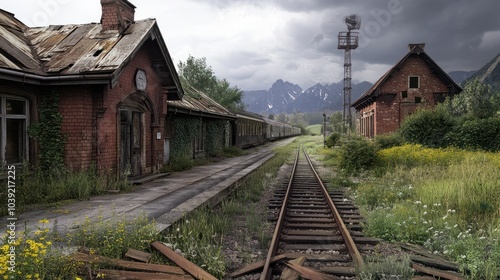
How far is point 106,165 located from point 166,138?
5.59 meters

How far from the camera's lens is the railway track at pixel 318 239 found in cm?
421

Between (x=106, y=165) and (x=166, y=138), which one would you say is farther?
(x=166, y=138)

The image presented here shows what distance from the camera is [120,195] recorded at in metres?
8.67

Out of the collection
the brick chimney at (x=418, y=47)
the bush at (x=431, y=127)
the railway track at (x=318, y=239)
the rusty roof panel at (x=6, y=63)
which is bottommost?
the railway track at (x=318, y=239)

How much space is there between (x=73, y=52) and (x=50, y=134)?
261 centimetres

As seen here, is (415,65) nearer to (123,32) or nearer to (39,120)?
(123,32)

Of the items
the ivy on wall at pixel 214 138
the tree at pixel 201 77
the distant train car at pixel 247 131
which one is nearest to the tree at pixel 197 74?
the tree at pixel 201 77

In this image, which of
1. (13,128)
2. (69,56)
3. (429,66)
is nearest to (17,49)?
(69,56)

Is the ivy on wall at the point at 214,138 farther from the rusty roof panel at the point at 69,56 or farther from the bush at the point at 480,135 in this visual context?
the bush at the point at 480,135

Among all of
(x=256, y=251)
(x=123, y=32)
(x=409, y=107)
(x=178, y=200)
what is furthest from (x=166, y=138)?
(x=409, y=107)

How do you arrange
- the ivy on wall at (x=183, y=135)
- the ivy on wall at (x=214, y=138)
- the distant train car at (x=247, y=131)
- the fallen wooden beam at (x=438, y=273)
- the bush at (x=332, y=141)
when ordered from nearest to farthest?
1. the fallen wooden beam at (x=438, y=273)
2. the ivy on wall at (x=183, y=135)
3. the ivy on wall at (x=214, y=138)
4. the distant train car at (x=247, y=131)
5. the bush at (x=332, y=141)

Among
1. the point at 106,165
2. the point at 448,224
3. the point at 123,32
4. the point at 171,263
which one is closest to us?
the point at 171,263

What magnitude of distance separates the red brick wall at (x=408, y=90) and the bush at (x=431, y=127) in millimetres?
6805

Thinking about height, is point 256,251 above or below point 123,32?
below
